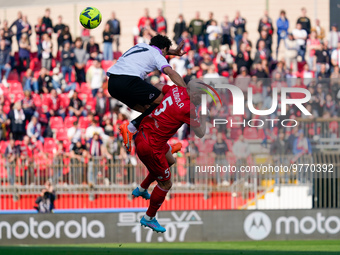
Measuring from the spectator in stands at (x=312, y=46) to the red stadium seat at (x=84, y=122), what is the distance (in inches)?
252

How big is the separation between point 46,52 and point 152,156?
13.0 m

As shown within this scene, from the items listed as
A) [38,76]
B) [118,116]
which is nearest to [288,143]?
[118,116]

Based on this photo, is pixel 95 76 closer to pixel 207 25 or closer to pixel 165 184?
pixel 207 25

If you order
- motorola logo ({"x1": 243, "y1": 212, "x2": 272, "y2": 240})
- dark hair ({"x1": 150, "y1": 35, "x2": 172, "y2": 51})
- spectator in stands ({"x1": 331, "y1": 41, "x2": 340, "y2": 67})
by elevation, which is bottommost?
motorola logo ({"x1": 243, "y1": 212, "x2": 272, "y2": 240})

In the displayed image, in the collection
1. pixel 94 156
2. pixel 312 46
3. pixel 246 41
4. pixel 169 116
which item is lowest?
pixel 94 156

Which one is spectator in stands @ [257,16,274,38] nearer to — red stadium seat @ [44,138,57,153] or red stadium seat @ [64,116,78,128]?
red stadium seat @ [64,116,78,128]

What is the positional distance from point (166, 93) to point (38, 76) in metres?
12.4

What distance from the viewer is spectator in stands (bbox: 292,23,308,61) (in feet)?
71.9

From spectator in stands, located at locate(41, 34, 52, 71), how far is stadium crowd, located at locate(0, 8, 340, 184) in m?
0.03

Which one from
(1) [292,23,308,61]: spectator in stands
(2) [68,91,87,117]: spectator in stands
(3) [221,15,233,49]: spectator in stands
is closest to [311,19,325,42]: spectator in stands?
(1) [292,23,308,61]: spectator in stands

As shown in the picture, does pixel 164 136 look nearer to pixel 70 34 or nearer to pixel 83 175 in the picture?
pixel 83 175

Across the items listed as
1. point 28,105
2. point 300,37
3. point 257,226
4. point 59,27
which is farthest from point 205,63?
point 257,226

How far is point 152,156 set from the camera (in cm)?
1052

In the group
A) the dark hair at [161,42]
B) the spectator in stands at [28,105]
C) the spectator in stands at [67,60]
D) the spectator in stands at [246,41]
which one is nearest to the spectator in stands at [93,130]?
the spectator in stands at [28,105]
